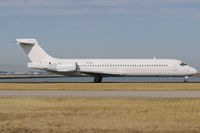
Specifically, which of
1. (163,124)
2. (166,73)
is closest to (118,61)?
(166,73)

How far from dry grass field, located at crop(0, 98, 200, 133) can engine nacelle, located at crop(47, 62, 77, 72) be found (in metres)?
34.1

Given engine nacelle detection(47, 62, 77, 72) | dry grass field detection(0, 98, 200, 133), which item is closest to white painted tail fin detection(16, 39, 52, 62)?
engine nacelle detection(47, 62, 77, 72)

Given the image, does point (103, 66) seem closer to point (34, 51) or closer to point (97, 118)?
point (34, 51)

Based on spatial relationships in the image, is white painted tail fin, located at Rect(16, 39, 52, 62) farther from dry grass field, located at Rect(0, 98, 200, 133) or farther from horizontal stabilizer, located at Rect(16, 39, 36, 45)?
dry grass field, located at Rect(0, 98, 200, 133)

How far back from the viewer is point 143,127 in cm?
1284

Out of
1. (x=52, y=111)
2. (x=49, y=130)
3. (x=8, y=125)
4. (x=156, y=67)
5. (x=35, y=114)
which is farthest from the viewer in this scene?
(x=156, y=67)

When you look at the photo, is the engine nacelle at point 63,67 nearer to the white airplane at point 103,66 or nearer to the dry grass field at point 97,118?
the white airplane at point 103,66

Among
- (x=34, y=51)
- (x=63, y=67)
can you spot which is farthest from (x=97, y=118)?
(x=34, y=51)

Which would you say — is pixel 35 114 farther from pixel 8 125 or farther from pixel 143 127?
pixel 143 127

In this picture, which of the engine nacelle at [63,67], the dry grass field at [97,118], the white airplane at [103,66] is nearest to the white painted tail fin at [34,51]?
the white airplane at [103,66]

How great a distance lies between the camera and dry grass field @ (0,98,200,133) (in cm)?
1245

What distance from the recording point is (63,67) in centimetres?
5466

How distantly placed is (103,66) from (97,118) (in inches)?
1607

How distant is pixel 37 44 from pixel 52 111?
40495 millimetres
